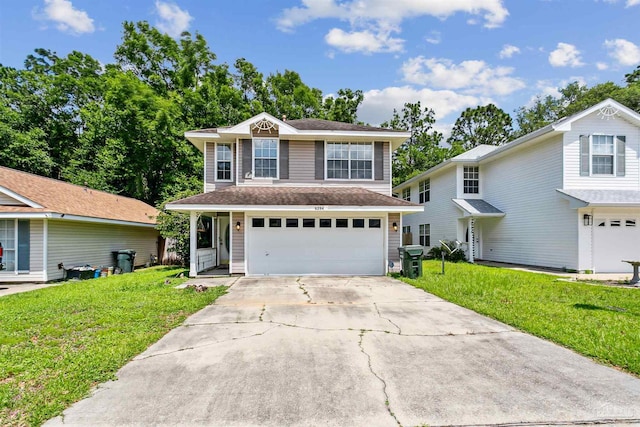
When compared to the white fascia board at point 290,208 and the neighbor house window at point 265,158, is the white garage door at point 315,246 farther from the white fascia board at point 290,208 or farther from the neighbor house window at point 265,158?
the neighbor house window at point 265,158

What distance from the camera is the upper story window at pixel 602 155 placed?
12.9 metres

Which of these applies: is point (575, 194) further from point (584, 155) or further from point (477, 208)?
point (477, 208)

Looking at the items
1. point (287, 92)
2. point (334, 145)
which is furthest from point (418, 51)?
point (287, 92)

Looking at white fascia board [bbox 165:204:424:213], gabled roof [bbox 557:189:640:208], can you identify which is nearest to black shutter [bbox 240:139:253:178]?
white fascia board [bbox 165:204:424:213]

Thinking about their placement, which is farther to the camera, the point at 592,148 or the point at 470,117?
the point at 470,117

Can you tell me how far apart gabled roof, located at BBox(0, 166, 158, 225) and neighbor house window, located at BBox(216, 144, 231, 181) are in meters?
5.13

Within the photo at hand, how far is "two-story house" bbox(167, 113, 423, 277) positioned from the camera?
11359 millimetres

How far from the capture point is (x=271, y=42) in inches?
727

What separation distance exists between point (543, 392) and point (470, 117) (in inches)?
1457

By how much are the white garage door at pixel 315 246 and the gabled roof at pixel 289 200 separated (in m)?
0.82

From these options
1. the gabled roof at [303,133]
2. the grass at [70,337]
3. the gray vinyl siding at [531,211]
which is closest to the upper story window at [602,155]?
the gray vinyl siding at [531,211]

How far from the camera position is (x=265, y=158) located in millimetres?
13109

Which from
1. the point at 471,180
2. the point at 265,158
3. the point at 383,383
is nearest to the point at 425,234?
the point at 471,180

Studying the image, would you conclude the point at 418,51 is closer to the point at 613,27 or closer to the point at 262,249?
the point at 613,27
